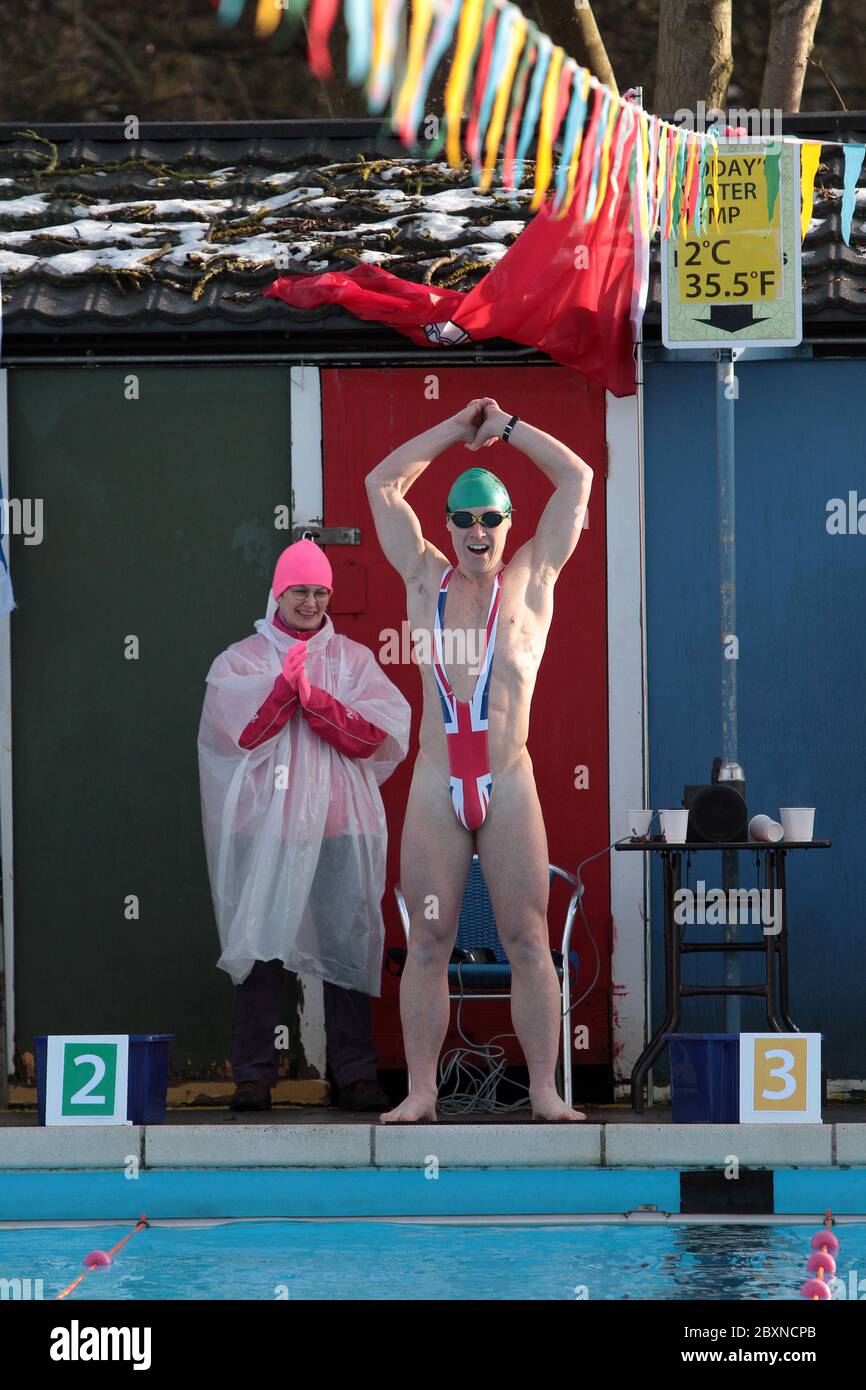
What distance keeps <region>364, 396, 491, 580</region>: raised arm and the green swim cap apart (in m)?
0.13

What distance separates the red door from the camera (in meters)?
7.75

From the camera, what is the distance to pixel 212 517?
7.88 metres

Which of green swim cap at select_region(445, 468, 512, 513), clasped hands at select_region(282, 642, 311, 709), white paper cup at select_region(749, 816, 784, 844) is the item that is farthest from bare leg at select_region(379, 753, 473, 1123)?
white paper cup at select_region(749, 816, 784, 844)

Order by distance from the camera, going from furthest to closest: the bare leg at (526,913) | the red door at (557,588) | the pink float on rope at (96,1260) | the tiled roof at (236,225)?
the red door at (557,588) < the tiled roof at (236,225) < the bare leg at (526,913) < the pink float on rope at (96,1260)

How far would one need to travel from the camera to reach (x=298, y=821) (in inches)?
284

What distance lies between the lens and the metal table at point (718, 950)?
682 cm

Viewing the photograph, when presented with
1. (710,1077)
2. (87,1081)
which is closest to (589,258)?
(710,1077)

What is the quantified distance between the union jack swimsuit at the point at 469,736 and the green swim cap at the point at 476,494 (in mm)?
326

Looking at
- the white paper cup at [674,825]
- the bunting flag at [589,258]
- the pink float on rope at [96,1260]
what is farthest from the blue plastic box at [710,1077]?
the bunting flag at [589,258]

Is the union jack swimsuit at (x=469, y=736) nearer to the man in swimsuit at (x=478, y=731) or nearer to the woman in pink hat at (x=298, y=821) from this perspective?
the man in swimsuit at (x=478, y=731)

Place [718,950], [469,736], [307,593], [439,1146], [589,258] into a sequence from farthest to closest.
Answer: [589,258], [307,593], [718,950], [469,736], [439,1146]

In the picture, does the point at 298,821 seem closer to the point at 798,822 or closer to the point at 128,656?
the point at 128,656

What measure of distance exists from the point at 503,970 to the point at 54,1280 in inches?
95.2

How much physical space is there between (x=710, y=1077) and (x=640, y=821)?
999 millimetres
